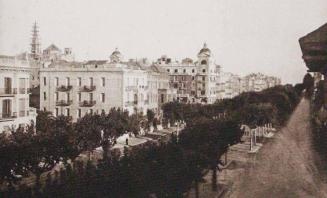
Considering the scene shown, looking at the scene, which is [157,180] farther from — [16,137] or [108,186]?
[16,137]

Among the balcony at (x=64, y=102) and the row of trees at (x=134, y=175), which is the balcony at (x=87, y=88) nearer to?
the balcony at (x=64, y=102)

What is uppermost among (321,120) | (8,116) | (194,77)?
(194,77)

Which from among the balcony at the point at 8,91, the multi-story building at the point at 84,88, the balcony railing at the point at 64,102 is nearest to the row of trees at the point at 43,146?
the balcony at the point at 8,91

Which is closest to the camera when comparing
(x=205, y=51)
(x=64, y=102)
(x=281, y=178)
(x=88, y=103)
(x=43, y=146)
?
(x=281, y=178)

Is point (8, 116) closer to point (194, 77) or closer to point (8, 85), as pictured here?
point (8, 85)

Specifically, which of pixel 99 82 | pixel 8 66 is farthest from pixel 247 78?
pixel 8 66

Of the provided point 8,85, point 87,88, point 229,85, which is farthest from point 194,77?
point 8,85
